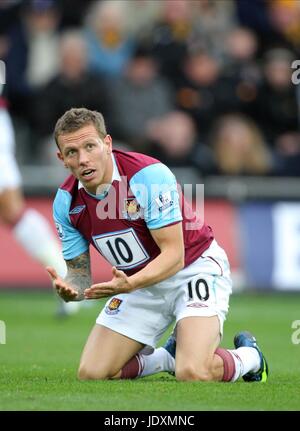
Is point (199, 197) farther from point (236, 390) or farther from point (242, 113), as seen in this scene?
point (236, 390)

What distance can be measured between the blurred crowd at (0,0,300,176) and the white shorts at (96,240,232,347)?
732 centimetres

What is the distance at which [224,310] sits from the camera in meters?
7.08

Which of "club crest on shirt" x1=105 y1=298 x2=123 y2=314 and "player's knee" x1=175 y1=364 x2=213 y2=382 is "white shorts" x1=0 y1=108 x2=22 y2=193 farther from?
Answer: "player's knee" x1=175 y1=364 x2=213 y2=382

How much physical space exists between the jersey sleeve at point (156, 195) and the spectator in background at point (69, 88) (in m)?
7.55

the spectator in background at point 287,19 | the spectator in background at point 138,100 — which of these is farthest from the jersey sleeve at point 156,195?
the spectator in background at point 287,19

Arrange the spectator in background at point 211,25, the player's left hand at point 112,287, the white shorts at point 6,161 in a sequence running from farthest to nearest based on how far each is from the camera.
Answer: the spectator in background at point 211,25 < the white shorts at point 6,161 < the player's left hand at point 112,287

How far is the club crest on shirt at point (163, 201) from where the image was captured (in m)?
6.62

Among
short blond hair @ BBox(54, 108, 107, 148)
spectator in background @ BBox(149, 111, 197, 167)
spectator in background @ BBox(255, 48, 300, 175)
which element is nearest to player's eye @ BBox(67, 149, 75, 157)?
short blond hair @ BBox(54, 108, 107, 148)

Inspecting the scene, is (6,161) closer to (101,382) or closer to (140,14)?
(101,382)

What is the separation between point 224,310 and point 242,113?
8.29 m

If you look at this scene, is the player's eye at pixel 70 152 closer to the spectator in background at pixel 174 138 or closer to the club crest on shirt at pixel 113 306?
the club crest on shirt at pixel 113 306

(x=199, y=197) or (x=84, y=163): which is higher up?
(x=199, y=197)

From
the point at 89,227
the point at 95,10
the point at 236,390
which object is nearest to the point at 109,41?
the point at 95,10

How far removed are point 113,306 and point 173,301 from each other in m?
0.40
